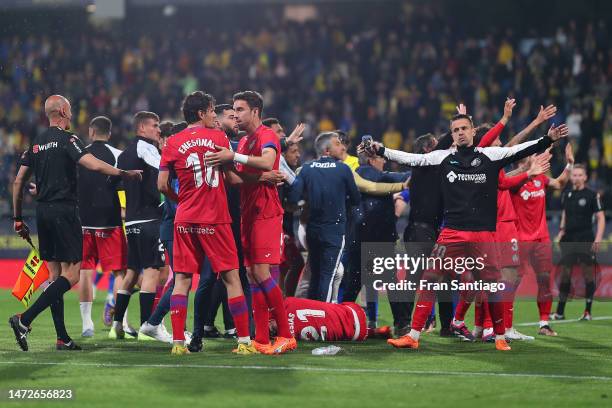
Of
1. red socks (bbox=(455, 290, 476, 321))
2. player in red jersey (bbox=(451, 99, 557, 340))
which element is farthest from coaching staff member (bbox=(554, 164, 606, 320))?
red socks (bbox=(455, 290, 476, 321))

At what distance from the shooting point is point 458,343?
11172 millimetres

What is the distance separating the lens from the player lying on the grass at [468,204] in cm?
1041

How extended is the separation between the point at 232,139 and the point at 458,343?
3.18 metres

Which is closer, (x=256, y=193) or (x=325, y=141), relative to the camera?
(x=256, y=193)

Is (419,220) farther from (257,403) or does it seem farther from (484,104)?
(484,104)

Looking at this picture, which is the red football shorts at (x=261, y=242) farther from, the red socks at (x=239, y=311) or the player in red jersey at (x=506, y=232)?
the player in red jersey at (x=506, y=232)

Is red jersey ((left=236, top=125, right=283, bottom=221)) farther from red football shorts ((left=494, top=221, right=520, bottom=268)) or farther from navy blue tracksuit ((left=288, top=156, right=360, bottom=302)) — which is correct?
red football shorts ((left=494, top=221, right=520, bottom=268))

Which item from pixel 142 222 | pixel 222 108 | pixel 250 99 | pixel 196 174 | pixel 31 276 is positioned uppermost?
pixel 222 108

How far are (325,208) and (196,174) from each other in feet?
8.01

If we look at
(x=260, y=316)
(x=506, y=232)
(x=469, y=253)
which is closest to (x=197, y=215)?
(x=260, y=316)

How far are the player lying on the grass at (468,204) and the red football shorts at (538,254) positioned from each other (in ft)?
8.33

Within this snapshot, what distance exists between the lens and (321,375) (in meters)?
8.40

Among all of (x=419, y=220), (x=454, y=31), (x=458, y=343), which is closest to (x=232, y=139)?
(x=419, y=220)

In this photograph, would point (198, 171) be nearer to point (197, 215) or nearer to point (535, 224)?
point (197, 215)
